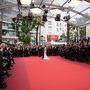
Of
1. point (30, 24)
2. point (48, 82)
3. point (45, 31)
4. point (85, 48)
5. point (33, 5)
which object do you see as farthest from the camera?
point (45, 31)

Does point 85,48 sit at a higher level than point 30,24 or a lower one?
lower

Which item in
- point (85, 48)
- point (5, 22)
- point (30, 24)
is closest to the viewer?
point (85, 48)

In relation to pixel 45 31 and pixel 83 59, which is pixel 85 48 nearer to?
pixel 83 59

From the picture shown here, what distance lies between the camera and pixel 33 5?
58.2ft

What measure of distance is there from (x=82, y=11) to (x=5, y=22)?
27.8 m

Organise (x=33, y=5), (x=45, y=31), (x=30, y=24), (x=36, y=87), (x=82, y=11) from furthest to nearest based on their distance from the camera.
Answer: (x=45, y=31)
(x=30, y=24)
(x=82, y=11)
(x=33, y=5)
(x=36, y=87)

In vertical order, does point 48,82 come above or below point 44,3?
below

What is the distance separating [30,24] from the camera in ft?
97.5

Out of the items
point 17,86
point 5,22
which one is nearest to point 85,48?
point 17,86

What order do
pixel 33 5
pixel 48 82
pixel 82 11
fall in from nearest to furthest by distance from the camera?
pixel 48 82
pixel 33 5
pixel 82 11

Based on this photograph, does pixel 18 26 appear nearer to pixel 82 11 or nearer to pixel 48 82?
pixel 82 11

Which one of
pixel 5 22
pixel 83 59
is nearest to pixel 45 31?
pixel 5 22

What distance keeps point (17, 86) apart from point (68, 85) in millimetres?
1727

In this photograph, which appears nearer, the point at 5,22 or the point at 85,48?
the point at 85,48
